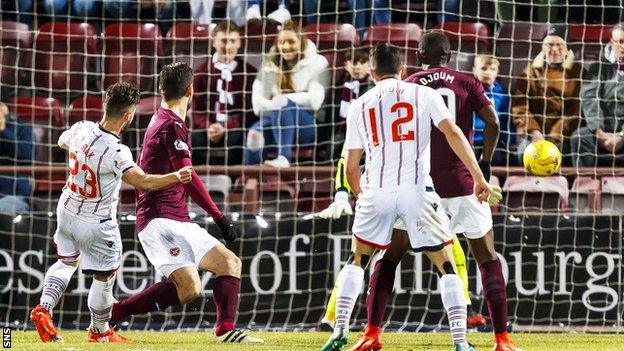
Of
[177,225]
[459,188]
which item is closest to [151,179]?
[177,225]

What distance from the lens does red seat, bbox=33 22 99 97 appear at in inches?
521

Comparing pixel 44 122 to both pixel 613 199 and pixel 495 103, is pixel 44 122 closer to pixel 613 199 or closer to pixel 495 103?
pixel 495 103

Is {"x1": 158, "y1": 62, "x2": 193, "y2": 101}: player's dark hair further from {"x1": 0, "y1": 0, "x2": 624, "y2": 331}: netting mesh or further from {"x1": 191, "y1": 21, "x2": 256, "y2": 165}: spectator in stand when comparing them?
{"x1": 191, "y1": 21, "x2": 256, "y2": 165}: spectator in stand

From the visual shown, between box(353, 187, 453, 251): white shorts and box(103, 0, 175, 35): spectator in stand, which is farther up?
box(103, 0, 175, 35): spectator in stand

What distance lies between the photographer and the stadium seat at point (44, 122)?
12.7 meters

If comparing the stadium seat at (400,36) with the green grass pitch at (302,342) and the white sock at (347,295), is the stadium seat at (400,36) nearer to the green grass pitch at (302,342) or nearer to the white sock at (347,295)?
the green grass pitch at (302,342)

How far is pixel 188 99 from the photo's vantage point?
8.23 m

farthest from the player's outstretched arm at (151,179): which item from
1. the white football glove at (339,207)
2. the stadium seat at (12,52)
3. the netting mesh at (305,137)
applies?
the stadium seat at (12,52)

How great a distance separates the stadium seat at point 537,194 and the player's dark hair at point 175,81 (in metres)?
4.33

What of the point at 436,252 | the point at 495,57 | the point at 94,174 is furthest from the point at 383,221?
the point at 495,57

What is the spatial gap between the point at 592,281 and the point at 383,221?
398 cm

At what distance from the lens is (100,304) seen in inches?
326

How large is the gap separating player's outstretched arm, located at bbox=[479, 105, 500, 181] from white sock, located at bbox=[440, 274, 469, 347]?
1.12 m

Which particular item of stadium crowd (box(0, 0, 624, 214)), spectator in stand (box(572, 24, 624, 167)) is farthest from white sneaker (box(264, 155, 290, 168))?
spectator in stand (box(572, 24, 624, 167))
